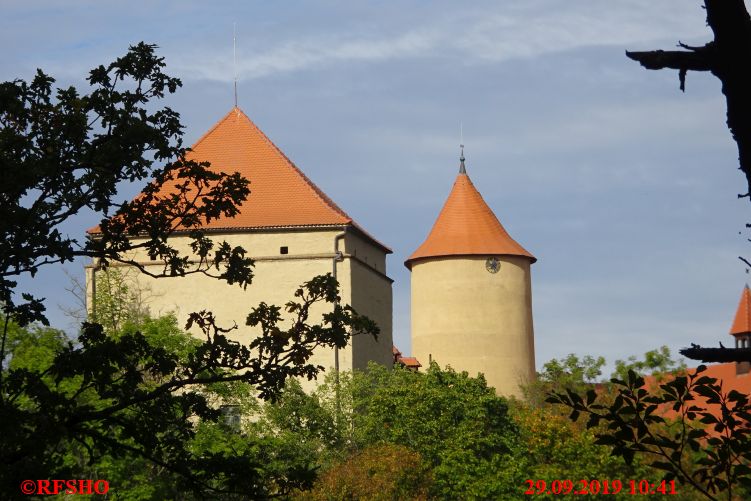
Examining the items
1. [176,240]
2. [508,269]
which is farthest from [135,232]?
[508,269]

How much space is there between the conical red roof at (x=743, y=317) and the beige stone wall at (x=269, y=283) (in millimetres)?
30121

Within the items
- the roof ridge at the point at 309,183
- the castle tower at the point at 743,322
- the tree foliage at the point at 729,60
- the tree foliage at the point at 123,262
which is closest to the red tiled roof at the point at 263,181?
the roof ridge at the point at 309,183

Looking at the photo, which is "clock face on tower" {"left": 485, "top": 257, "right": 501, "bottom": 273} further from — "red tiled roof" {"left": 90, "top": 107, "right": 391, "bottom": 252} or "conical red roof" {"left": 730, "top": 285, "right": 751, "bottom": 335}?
"conical red roof" {"left": 730, "top": 285, "right": 751, "bottom": 335}

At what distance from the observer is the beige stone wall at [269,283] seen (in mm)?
50875

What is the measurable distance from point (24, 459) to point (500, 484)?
30565 mm

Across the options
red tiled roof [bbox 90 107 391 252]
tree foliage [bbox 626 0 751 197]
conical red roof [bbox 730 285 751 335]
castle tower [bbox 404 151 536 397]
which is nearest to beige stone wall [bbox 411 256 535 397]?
castle tower [bbox 404 151 536 397]

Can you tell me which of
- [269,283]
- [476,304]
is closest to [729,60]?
[269,283]

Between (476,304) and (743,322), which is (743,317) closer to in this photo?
(743,322)

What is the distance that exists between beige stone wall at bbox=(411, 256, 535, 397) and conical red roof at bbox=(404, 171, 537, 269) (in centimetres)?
41

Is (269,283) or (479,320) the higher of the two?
(269,283)

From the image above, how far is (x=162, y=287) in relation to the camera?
5197 centimetres

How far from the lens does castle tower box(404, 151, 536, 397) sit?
2495 inches

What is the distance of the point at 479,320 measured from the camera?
63812mm

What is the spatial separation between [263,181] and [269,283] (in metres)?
5.25
